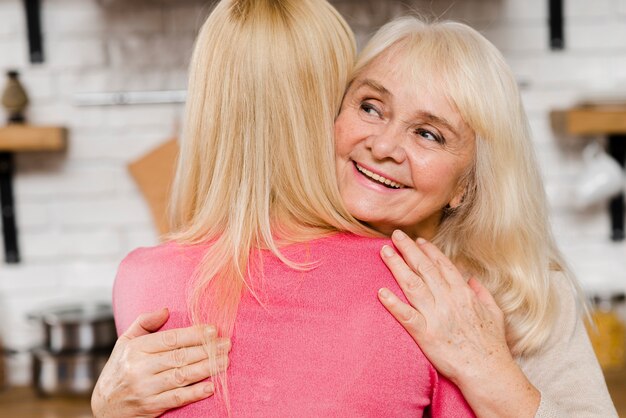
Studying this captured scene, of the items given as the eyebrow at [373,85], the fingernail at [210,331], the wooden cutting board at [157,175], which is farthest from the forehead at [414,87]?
the wooden cutting board at [157,175]

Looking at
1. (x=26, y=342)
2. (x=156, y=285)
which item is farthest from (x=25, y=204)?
(x=156, y=285)

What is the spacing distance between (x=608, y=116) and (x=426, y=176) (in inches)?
41.4

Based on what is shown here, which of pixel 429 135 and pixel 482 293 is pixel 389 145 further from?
pixel 482 293

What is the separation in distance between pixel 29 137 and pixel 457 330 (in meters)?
1.55

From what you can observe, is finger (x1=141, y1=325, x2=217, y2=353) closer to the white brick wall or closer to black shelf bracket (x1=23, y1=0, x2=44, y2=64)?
the white brick wall

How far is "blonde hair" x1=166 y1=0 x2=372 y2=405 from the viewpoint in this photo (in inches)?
43.0

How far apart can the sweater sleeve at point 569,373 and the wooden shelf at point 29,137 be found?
1.52 m

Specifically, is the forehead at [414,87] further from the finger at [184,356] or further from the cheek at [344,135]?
the finger at [184,356]

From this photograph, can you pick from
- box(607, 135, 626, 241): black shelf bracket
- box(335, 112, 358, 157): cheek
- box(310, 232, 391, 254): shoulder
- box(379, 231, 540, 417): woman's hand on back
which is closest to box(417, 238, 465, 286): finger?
box(379, 231, 540, 417): woman's hand on back

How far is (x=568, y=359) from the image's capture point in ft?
3.97

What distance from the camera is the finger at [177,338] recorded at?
Result: 1027 mm

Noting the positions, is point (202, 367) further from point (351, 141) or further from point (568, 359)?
point (568, 359)

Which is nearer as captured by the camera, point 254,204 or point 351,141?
point 254,204

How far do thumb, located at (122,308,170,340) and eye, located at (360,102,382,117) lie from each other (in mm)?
460
